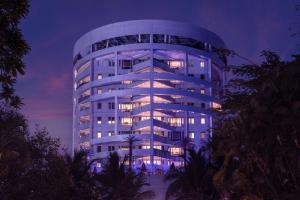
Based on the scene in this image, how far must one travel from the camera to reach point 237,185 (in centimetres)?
2333

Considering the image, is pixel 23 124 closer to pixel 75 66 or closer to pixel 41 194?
pixel 41 194

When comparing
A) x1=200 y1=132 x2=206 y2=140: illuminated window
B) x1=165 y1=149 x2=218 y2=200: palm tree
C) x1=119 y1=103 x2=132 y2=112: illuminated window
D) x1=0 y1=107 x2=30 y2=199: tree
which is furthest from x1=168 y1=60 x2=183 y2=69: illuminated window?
x1=0 y1=107 x2=30 y2=199: tree

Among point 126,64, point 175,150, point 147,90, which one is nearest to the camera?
point 147,90

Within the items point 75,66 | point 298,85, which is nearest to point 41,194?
point 298,85

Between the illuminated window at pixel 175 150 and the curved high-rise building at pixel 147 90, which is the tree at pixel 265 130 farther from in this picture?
the illuminated window at pixel 175 150

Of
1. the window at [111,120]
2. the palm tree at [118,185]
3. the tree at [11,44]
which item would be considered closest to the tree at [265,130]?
the tree at [11,44]

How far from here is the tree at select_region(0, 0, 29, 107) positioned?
10875 mm

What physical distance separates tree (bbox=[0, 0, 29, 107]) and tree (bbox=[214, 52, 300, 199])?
32.0ft

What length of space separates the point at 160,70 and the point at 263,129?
98514 millimetres

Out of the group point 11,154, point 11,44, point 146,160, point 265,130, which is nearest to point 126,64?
point 146,160

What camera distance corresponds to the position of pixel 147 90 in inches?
4562

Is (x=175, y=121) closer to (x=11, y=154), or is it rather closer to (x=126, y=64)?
(x=126, y=64)

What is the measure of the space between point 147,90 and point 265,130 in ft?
313

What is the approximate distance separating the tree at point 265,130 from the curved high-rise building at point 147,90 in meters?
87.6
